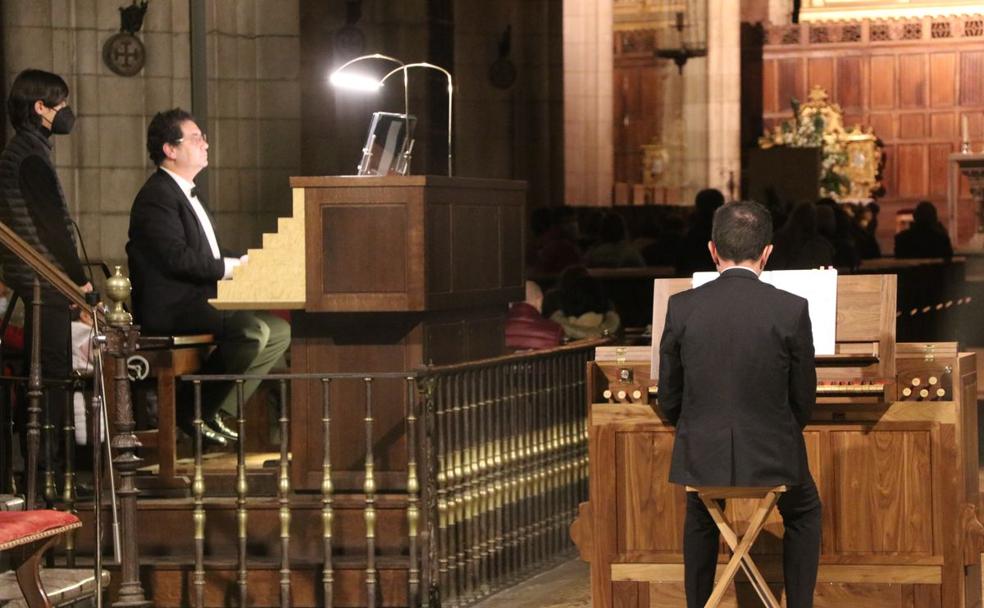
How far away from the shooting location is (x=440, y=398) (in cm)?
768

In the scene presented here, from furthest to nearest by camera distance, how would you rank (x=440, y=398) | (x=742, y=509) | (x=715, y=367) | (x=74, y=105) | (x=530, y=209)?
(x=530, y=209)
(x=74, y=105)
(x=440, y=398)
(x=742, y=509)
(x=715, y=367)

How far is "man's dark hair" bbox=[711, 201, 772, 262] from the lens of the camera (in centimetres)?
594

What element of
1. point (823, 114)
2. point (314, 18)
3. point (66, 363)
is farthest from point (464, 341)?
point (823, 114)

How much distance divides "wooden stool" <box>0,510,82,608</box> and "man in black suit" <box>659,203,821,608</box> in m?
2.11

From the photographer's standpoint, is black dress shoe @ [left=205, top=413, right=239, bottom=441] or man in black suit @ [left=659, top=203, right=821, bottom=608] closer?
man in black suit @ [left=659, top=203, right=821, bottom=608]

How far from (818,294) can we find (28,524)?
2.75 m

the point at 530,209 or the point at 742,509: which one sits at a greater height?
the point at 530,209

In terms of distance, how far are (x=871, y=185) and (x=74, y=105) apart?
602 inches

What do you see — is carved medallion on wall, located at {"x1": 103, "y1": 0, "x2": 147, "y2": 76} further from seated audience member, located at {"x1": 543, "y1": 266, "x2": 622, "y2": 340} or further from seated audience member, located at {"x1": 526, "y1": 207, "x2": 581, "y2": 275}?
seated audience member, located at {"x1": 543, "y1": 266, "x2": 622, "y2": 340}

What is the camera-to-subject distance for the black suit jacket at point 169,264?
8.32 metres

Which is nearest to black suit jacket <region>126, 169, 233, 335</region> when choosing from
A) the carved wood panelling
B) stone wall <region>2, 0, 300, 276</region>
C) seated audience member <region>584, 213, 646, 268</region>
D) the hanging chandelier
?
stone wall <region>2, 0, 300, 276</region>

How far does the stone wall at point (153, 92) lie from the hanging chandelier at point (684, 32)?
13.3 metres

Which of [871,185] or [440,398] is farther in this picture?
[871,185]

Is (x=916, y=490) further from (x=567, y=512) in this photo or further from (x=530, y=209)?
(x=530, y=209)
